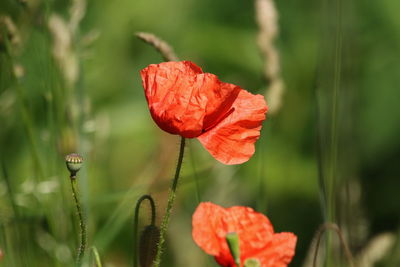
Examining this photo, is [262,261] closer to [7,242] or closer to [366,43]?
[7,242]

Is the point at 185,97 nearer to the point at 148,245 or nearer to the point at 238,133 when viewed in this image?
the point at 238,133

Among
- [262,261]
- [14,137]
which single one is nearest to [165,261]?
[14,137]

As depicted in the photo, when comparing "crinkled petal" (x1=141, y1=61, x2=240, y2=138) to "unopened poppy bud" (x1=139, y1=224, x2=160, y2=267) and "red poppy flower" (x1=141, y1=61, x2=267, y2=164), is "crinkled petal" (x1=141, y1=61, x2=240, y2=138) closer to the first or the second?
"red poppy flower" (x1=141, y1=61, x2=267, y2=164)

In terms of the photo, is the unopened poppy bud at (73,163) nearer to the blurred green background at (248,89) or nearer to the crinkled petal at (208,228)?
the crinkled petal at (208,228)

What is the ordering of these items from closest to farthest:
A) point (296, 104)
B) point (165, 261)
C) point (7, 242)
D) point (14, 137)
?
point (7, 242)
point (165, 261)
point (14, 137)
point (296, 104)

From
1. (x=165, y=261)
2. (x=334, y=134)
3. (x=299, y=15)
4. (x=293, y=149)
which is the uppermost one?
(x=299, y=15)

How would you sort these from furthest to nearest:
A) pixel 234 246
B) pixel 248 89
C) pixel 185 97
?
1. pixel 248 89
2. pixel 185 97
3. pixel 234 246

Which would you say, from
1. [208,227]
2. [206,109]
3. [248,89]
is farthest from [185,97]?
[248,89]
